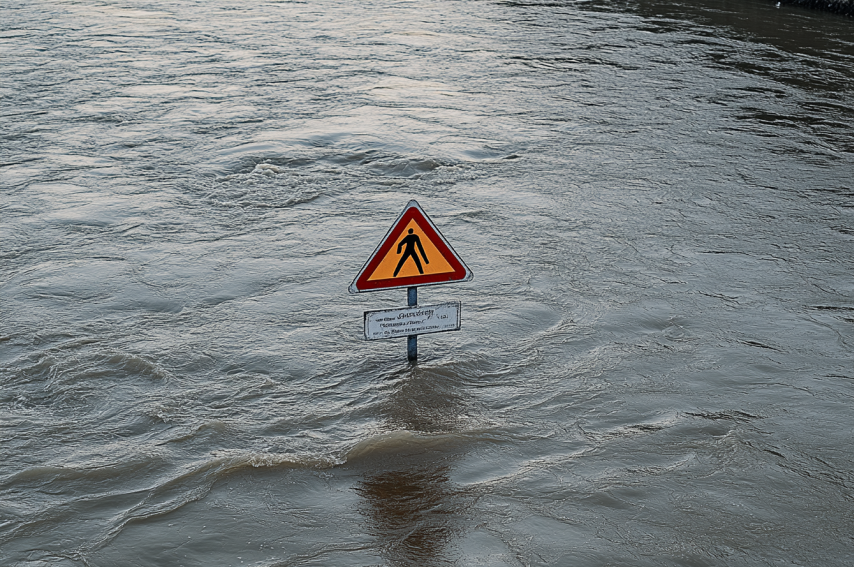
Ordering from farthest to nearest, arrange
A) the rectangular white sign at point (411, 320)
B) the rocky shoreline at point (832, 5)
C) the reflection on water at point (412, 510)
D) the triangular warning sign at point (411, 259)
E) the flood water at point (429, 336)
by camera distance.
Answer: the rocky shoreline at point (832, 5) < the rectangular white sign at point (411, 320) < the triangular warning sign at point (411, 259) < the flood water at point (429, 336) < the reflection on water at point (412, 510)

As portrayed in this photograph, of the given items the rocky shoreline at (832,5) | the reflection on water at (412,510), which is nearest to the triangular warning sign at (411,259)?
the reflection on water at (412,510)

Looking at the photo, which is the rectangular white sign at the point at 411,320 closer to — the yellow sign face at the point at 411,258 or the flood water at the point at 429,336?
the yellow sign face at the point at 411,258

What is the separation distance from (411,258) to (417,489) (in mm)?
1371

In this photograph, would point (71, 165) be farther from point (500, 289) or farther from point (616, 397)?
point (616, 397)

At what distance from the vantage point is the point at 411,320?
5152mm

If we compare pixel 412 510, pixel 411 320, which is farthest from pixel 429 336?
Result: pixel 412 510

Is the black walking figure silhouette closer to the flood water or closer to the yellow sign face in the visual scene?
the yellow sign face

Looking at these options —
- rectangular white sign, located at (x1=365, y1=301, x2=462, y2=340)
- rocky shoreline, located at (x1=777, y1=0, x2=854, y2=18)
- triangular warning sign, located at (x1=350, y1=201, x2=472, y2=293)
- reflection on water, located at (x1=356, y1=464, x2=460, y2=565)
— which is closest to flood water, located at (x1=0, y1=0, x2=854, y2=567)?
reflection on water, located at (x1=356, y1=464, x2=460, y2=565)

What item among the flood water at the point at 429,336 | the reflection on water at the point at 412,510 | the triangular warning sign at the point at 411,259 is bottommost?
the reflection on water at the point at 412,510

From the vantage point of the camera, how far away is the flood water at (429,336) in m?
4.04

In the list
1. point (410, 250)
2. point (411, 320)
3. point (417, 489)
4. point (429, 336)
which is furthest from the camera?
point (429, 336)

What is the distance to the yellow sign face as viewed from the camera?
4.98 metres

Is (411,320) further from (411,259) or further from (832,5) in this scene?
(832,5)

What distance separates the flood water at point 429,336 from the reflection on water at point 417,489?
0.02 metres
